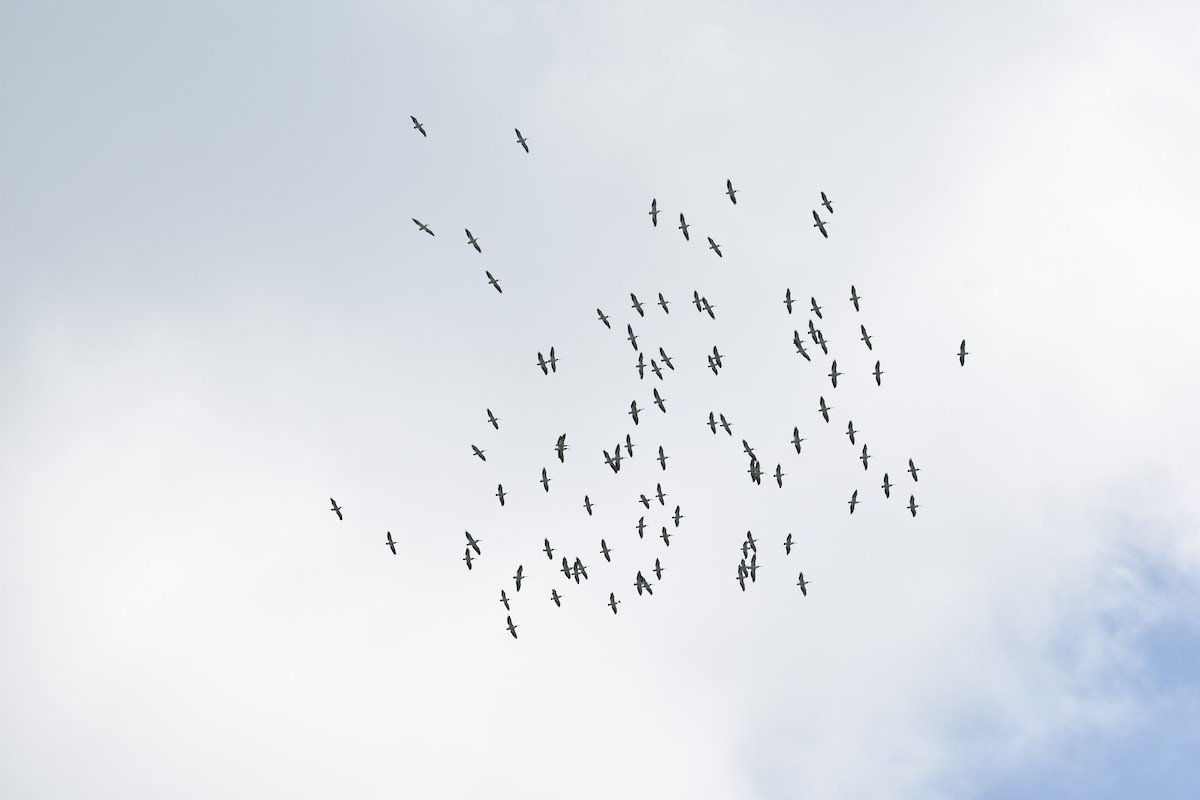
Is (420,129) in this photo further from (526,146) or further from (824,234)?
(824,234)

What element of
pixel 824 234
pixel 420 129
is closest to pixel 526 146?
pixel 420 129

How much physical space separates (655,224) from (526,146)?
15.8 metres

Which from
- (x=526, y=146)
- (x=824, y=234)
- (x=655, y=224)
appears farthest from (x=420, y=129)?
(x=824, y=234)

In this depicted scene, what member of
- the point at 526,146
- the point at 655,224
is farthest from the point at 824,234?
the point at 526,146

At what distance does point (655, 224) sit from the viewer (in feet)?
655

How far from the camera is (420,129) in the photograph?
198m

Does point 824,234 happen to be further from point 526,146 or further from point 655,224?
point 526,146

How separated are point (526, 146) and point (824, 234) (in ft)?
106

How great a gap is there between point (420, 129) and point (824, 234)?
142 feet

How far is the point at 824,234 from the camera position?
655 ft

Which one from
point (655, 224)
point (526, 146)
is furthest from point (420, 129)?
point (655, 224)

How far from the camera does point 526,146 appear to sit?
200m

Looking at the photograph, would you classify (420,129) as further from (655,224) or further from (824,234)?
(824,234)
